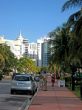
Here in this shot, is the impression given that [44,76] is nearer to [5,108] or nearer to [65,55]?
[65,55]

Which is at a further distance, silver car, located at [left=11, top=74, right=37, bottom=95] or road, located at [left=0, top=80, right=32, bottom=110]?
silver car, located at [left=11, top=74, right=37, bottom=95]

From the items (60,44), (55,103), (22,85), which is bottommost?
(55,103)

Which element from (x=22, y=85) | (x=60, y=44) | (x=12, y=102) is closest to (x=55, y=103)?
(x=12, y=102)

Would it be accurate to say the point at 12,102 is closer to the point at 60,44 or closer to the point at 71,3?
the point at 71,3

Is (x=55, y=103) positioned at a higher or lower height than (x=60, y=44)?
lower

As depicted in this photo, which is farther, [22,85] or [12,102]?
[22,85]

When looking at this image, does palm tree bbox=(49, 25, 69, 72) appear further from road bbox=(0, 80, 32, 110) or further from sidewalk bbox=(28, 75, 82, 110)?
sidewalk bbox=(28, 75, 82, 110)

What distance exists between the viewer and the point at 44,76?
4591 cm

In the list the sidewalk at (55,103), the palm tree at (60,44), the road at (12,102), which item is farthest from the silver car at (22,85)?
the palm tree at (60,44)

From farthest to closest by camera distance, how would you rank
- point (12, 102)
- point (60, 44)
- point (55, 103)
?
point (60, 44)
point (12, 102)
point (55, 103)

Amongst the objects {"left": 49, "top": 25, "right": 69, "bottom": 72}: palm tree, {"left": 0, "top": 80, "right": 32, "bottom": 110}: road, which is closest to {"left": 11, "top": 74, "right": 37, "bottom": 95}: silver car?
{"left": 0, "top": 80, "right": 32, "bottom": 110}: road

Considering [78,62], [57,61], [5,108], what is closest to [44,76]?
[78,62]

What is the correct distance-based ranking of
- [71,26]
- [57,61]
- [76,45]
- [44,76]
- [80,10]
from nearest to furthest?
[80,10], [71,26], [76,45], [44,76], [57,61]

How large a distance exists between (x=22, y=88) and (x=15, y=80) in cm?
93
